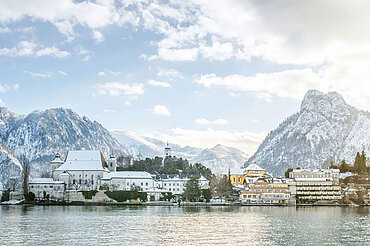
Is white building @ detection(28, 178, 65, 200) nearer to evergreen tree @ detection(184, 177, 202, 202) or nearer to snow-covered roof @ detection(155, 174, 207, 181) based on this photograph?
snow-covered roof @ detection(155, 174, 207, 181)

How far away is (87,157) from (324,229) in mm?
79438

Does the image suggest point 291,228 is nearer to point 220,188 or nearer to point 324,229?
point 324,229

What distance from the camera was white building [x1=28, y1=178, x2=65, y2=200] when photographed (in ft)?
332

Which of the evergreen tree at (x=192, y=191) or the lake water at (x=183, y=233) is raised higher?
the evergreen tree at (x=192, y=191)

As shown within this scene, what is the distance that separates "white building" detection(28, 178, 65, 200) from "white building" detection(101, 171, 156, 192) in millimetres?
8996

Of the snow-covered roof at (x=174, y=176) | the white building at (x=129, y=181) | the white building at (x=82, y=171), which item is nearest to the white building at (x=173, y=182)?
the snow-covered roof at (x=174, y=176)

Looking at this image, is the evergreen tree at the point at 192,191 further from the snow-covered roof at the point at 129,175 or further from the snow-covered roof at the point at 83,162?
the snow-covered roof at the point at 83,162

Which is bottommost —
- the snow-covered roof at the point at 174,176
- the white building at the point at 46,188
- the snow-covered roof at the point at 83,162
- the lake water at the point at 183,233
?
the lake water at the point at 183,233

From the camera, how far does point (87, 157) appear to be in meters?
114

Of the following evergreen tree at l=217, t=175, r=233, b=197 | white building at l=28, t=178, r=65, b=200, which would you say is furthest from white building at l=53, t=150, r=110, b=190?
evergreen tree at l=217, t=175, r=233, b=197

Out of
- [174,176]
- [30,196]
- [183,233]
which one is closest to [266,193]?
[174,176]

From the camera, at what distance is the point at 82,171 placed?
361 ft

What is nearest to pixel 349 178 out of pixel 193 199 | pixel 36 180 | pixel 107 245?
pixel 193 199

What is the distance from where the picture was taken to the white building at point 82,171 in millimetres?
107188
